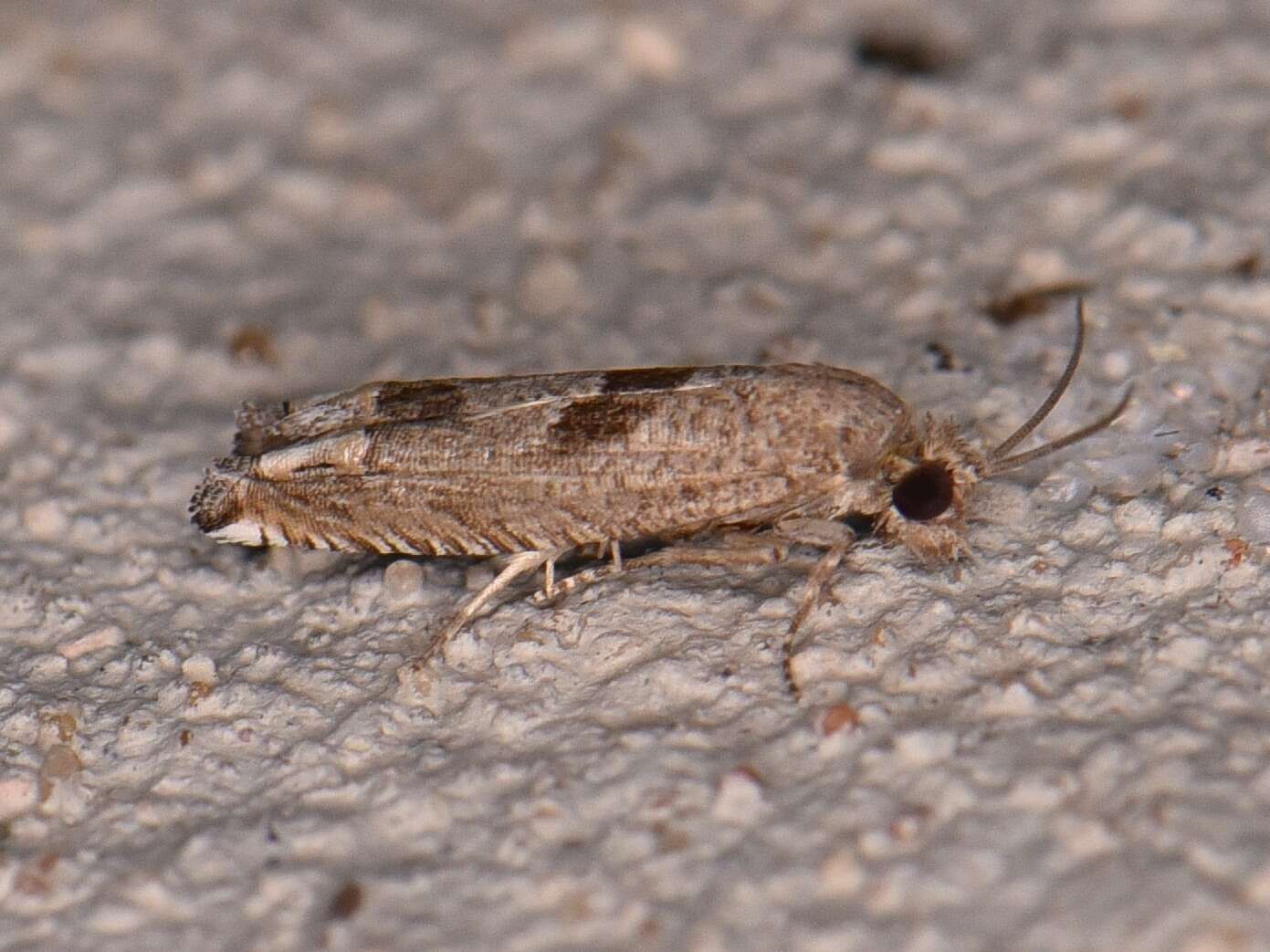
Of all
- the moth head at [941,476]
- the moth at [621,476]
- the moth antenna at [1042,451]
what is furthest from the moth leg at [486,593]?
the moth antenna at [1042,451]

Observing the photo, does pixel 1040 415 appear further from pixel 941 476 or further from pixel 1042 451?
pixel 941 476

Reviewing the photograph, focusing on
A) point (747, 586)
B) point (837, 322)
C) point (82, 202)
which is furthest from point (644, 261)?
point (82, 202)

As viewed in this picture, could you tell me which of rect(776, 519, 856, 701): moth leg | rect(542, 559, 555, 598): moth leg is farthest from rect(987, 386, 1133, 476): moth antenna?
rect(542, 559, 555, 598): moth leg

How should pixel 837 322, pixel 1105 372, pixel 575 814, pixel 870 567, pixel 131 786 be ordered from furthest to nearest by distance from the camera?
pixel 837 322
pixel 1105 372
pixel 870 567
pixel 131 786
pixel 575 814

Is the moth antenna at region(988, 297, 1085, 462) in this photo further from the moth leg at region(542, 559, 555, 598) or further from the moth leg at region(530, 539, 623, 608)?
the moth leg at region(542, 559, 555, 598)

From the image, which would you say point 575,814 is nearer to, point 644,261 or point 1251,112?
point 644,261

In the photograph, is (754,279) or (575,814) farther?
(754,279)

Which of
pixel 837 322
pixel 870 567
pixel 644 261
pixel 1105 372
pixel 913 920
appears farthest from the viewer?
pixel 644 261
